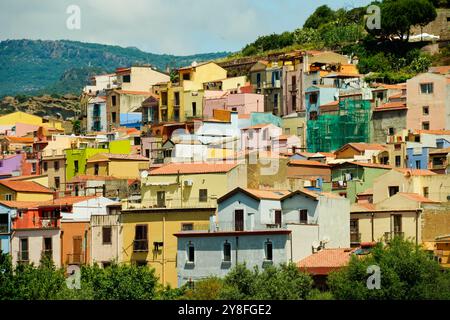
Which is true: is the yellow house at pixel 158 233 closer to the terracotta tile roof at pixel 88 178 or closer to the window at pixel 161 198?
the window at pixel 161 198

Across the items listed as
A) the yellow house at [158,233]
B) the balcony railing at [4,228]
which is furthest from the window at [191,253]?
the balcony railing at [4,228]

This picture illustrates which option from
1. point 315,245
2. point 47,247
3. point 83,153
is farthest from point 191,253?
point 83,153

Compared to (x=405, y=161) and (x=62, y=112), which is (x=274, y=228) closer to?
(x=405, y=161)

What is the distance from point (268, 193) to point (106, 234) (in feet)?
27.7

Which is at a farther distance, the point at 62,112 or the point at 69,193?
the point at 62,112

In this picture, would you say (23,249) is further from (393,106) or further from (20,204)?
(393,106)

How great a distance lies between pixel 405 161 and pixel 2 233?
23542mm

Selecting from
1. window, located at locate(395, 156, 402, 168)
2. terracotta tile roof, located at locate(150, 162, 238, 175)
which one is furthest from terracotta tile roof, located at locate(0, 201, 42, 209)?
window, located at locate(395, 156, 402, 168)

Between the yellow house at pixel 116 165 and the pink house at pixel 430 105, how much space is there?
16.7m

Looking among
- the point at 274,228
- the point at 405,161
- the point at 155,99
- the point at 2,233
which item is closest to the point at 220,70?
the point at 155,99

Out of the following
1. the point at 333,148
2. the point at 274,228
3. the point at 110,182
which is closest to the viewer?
the point at 274,228

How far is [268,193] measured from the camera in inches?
2808

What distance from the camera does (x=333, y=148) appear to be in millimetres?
94250

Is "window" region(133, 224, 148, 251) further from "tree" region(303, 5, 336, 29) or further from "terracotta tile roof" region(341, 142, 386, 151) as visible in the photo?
"tree" region(303, 5, 336, 29)
